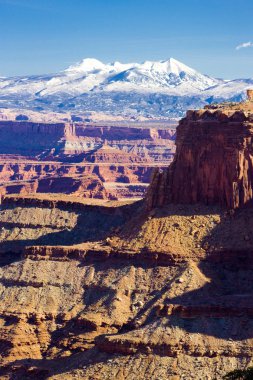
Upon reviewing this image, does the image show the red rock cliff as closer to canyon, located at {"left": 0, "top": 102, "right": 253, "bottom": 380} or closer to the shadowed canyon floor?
canyon, located at {"left": 0, "top": 102, "right": 253, "bottom": 380}

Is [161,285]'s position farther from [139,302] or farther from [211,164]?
[211,164]

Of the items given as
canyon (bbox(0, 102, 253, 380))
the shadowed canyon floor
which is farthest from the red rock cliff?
the shadowed canyon floor

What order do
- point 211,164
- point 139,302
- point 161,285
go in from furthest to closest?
point 211,164 → point 161,285 → point 139,302

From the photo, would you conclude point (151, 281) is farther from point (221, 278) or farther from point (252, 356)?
point (252, 356)

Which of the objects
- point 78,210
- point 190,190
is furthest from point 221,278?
point 78,210

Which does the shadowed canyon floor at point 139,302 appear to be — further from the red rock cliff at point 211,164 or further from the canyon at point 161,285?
the red rock cliff at point 211,164

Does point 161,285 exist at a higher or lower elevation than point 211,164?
lower

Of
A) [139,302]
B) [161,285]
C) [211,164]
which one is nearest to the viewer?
[139,302]

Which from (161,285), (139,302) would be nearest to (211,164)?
(161,285)
